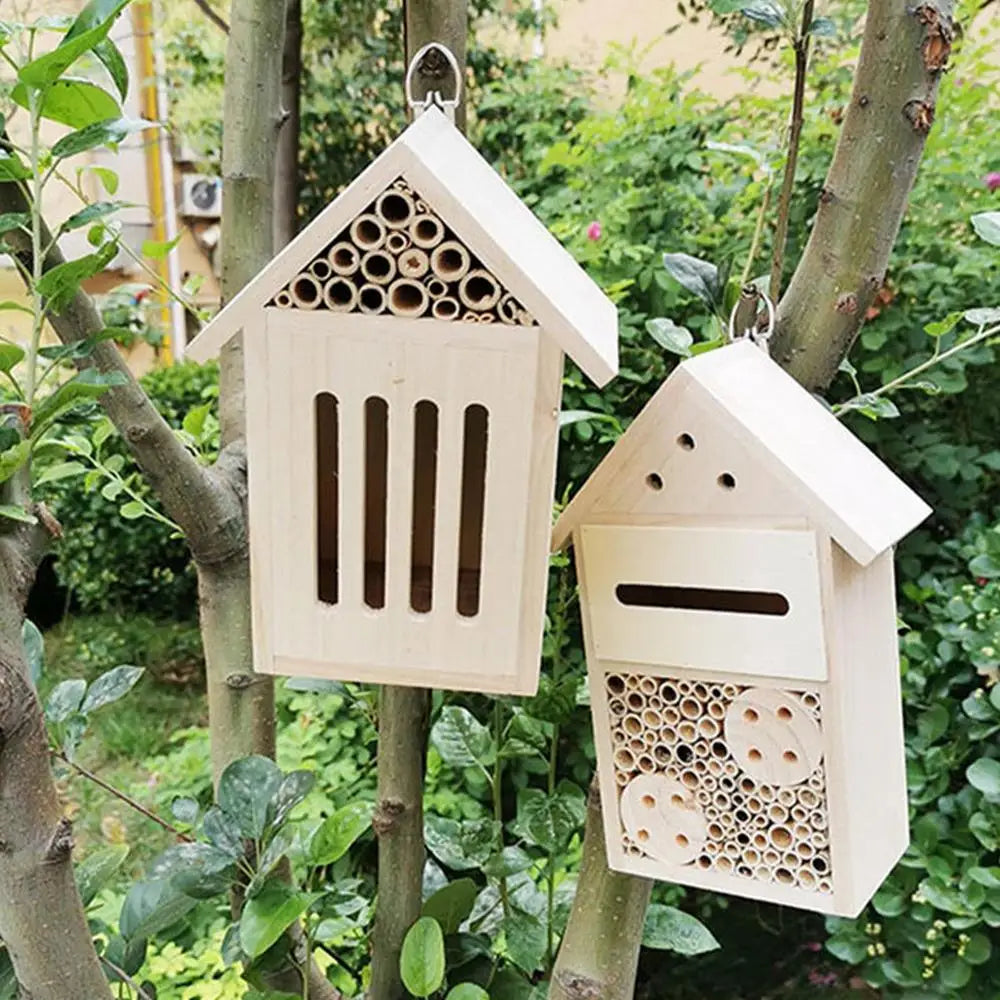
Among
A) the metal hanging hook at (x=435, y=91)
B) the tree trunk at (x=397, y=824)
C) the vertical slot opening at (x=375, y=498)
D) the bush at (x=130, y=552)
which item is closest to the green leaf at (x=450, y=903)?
the tree trunk at (x=397, y=824)

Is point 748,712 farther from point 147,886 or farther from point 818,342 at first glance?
point 147,886

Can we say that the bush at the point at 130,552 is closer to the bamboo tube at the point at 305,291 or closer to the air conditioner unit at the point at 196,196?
the air conditioner unit at the point at 196,196

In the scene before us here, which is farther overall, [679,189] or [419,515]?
[679,189]

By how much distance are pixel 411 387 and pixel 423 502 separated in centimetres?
16

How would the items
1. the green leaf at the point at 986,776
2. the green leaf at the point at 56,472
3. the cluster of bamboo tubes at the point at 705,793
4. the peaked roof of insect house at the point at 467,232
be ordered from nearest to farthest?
the peaked roof of insect house at the point at 467,232 < the cluster of bamboo tubes at the point at 705,793 < the green leaf at the point at 56,472 < the green leaf at the point at 986,776

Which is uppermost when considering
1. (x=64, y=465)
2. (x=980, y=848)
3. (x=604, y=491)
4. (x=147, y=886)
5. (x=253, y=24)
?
(x=253, y=24)

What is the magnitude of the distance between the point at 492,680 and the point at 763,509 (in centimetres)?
16

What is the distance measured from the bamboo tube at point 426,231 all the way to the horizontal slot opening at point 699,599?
21 cm

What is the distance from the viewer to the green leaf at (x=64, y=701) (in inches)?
27.4

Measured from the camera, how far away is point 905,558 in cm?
158

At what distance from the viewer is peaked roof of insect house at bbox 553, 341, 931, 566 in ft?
1.62

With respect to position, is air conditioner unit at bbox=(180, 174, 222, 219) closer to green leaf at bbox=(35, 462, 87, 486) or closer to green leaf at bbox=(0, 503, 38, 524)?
green leaf at bbox=(35, 462, 87, 486)

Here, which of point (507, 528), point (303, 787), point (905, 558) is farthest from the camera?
point (905, 558)

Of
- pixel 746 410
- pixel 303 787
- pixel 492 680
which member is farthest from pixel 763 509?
pixel 303 787
